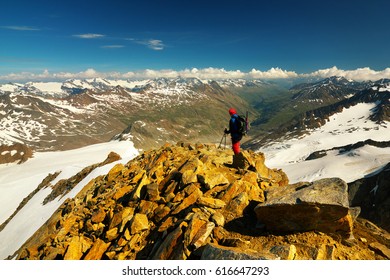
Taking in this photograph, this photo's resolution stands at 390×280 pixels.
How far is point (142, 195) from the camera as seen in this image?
2114 cm

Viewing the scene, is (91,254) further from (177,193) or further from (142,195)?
(177,193)

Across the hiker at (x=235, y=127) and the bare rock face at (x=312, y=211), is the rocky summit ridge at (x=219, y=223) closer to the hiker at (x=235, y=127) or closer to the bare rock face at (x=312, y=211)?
the bare rock face at (x=312, y=211)

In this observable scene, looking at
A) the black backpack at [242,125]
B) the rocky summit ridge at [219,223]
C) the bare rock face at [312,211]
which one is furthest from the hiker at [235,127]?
the bare rock face at [312,211]

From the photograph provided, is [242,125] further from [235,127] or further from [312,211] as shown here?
[312,211]

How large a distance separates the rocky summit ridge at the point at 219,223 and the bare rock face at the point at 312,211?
0.05 metres

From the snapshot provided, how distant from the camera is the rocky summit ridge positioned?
A: 1288 cm

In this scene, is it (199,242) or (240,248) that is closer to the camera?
(240,248)

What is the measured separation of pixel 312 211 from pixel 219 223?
15.9ft

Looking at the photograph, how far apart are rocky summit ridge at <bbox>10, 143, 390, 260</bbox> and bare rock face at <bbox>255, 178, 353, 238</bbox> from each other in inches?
1.8

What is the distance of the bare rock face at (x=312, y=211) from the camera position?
1298 cm

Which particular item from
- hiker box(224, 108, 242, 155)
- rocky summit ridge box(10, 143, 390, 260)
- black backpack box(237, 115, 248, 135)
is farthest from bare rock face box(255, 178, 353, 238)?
hiker box(224, 108, 242, 155)

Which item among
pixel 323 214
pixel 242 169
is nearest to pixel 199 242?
pixel 323 214
